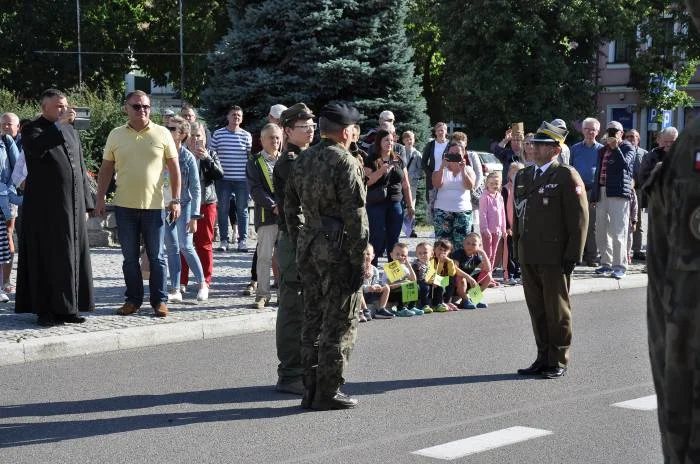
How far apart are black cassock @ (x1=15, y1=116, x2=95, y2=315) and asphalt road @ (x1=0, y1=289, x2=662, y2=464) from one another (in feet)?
A: 3.16

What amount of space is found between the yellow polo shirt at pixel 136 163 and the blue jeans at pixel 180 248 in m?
0.91

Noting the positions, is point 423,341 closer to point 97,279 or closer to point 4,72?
point 97,279

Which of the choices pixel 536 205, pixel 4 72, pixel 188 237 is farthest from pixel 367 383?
pixel 4 72

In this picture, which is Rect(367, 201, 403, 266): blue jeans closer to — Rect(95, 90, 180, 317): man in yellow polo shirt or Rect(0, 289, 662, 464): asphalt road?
Rect(0, 289, 662, 464): asphalt road

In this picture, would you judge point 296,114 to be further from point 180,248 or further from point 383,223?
point 383,223

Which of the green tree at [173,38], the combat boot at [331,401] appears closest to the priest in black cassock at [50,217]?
the combat boot at [331,401]

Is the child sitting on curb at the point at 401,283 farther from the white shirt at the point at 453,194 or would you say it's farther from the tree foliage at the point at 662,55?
the tree foliage at the point at 662,55

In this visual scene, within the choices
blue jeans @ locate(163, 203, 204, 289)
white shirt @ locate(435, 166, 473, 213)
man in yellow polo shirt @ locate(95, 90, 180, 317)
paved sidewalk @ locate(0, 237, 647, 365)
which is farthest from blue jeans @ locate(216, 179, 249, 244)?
man in yellow polo shirt @ locate(95, 90, 180, 317)

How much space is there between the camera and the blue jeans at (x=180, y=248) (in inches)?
445

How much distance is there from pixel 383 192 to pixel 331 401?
19.1 ft

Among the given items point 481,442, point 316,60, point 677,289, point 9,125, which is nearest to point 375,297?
point 9,125

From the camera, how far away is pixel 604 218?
50.0 feet

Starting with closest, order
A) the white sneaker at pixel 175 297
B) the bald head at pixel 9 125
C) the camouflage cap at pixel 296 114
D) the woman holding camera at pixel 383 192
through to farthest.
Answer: the camouflage cap at pixel 296 114 → the white sneaker at pixel 175 297 → the bald head at pixel 9 125 → the woman holding camera at pixel 383 192

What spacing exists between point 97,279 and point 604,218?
672cm
